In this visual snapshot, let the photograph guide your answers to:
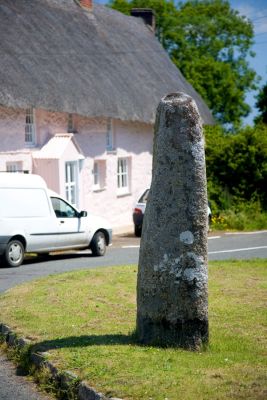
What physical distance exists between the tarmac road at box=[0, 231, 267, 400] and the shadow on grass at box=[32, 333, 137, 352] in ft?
1.39

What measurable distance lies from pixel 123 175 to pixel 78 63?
533cm

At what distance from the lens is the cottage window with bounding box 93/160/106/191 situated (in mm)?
31375

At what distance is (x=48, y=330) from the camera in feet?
32.7

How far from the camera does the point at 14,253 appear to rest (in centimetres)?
1886

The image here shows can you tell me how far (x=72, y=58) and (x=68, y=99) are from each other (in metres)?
3.30

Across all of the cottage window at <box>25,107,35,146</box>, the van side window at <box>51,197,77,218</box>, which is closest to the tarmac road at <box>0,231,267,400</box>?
the van side window at <box>51,197,77,218</box>

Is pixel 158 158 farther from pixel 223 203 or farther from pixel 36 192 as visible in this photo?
pixel 223 203

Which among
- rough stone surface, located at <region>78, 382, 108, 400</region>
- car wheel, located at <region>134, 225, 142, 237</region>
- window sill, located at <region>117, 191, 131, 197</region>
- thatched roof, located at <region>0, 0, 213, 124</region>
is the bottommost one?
rough stone surface, located at <region>78, 382, 108, 400</region>

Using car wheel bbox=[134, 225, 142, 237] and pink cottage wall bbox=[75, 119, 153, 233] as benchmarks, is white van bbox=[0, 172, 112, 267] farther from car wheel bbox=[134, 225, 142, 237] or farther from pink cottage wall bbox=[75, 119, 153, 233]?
pink cottage wall bbox=[75, 119, 153, 233]

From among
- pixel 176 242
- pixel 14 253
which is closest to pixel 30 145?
pixel 14 253

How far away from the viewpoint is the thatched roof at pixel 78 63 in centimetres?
2620

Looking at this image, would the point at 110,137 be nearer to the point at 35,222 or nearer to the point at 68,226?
the point at 68,226

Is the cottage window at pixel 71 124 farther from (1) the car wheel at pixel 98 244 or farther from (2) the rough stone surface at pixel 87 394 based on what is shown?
(2) the rough stone surface at pixel 87 394

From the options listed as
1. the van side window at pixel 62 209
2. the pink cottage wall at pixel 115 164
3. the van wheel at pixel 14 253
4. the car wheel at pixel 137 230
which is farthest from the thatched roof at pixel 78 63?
the van wheel at pixel 14 253
